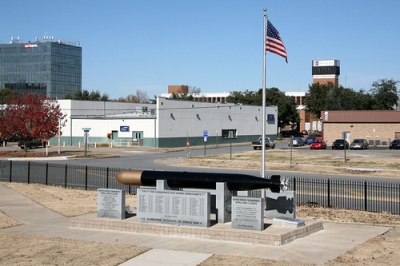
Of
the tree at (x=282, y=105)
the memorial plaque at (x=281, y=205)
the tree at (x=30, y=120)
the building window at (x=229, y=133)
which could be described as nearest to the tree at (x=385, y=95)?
the tree at (x=282, y=105)

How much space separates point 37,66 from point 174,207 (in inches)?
6239

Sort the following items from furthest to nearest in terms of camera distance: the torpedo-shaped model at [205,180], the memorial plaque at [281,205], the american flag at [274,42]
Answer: the american flag at [274,42] < the memorial plaque at [281,205] < the torpedo-shaped model at [205,180]

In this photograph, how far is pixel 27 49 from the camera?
16838 cm

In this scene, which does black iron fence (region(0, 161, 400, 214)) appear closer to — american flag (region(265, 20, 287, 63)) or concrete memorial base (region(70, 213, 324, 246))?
american flag (region(265, 20, 287, 63))

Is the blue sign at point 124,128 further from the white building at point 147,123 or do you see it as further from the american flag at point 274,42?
the american flag at point 274,42

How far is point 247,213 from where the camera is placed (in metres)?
16.8

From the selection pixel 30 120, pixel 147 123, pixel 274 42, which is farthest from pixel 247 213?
pixel 147 123

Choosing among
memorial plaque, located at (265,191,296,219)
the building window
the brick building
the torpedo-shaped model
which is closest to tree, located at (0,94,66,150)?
the building window

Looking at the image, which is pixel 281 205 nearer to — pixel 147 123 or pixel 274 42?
pixel 274 42

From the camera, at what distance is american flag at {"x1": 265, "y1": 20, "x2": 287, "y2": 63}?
22453 millimetres

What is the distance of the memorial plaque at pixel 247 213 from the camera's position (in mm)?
16672

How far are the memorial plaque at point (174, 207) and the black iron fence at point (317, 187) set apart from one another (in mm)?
7956

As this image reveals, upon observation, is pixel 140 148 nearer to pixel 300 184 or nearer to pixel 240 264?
pixel 300 184

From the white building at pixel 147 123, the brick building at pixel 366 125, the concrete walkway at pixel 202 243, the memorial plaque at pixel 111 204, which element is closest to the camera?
the concrete walkway at pixel 202 243
